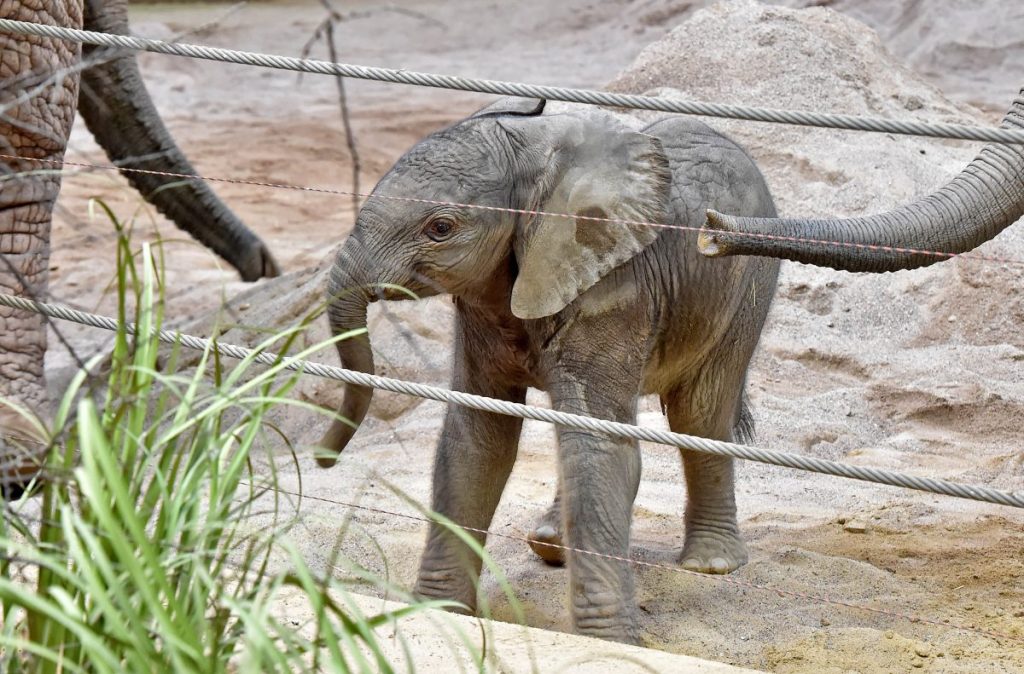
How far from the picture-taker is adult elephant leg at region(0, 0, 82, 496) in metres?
4.52

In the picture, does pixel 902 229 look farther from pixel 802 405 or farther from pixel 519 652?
pixel 802 405

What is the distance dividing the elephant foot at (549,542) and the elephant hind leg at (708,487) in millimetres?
325

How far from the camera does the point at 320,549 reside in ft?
13.0

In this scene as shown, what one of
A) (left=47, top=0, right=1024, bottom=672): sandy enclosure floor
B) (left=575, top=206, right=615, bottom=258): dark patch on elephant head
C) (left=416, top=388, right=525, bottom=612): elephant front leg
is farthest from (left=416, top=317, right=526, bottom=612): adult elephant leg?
(left=575, top=206, right=615, bottom=258): dark patch on elephant head

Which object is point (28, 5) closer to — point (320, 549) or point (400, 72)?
point (320, 549)

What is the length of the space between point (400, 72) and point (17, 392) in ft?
8.82

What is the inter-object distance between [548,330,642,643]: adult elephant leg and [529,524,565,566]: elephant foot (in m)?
0.60

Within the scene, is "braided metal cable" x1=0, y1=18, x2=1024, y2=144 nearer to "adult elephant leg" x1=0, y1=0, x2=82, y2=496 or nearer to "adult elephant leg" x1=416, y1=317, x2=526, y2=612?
"adult elephant leg" x1=416, y1=317, x2=526, y2=612

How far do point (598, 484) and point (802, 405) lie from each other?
6.88 feet

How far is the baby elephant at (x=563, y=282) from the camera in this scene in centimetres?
323

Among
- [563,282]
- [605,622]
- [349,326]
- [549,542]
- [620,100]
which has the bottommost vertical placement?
[605,622]

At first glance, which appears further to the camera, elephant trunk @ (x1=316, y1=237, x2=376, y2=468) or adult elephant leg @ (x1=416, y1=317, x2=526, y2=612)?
adult elephant leg @ (x1=416, y1=317, x2=526, y2=612)

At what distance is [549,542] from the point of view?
157 inches

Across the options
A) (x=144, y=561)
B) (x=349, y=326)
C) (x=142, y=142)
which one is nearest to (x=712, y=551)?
(x=349, y=326)
